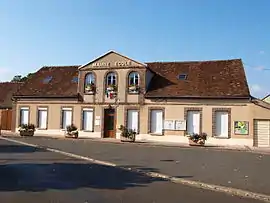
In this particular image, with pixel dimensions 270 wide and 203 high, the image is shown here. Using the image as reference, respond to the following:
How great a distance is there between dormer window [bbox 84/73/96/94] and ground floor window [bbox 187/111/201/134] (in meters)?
8.54

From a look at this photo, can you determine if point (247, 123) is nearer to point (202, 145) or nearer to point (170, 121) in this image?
point (202, 145)

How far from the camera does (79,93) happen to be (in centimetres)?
3375

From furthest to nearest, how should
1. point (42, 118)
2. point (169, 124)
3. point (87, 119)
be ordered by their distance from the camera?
1. point (42, 118)
2. point (87, 119)
3. point (169, 124)

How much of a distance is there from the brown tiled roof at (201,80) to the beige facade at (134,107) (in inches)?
21.0

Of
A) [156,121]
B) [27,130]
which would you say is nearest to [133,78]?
[156,121]

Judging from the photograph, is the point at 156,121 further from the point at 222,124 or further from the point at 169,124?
the point at 222,124

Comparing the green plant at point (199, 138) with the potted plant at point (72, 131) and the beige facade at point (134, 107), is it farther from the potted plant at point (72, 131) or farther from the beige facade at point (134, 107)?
the potted plant at point (72, 131)

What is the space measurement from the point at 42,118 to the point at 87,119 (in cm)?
458

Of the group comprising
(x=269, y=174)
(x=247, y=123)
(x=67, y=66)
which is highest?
(x=67, y=66)

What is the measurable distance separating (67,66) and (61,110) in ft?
20.3

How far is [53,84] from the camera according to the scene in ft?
119

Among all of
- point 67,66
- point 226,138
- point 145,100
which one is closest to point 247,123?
point 226,138

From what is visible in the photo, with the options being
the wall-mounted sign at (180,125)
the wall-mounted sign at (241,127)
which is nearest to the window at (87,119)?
the wall-mounted sign at (180,125)

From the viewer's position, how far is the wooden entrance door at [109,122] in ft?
107
